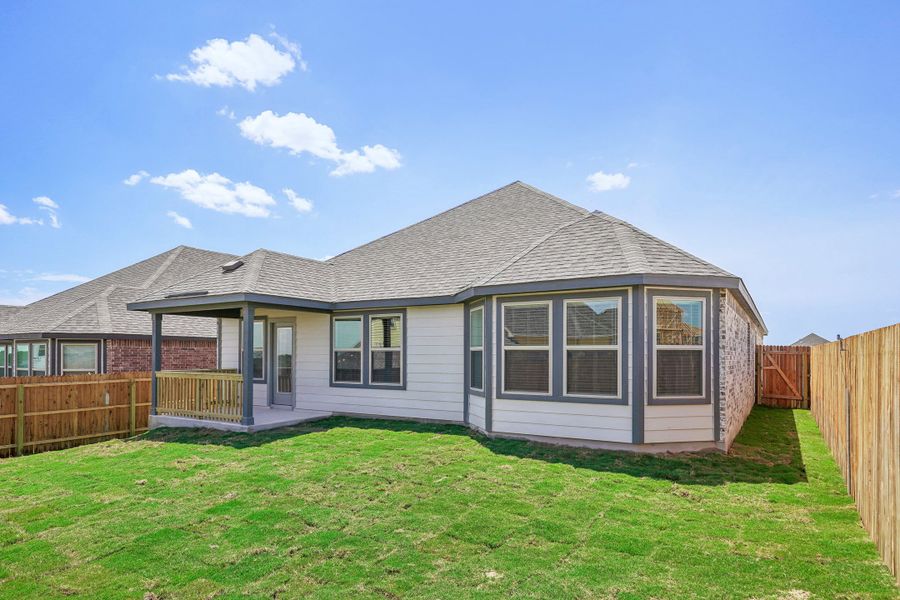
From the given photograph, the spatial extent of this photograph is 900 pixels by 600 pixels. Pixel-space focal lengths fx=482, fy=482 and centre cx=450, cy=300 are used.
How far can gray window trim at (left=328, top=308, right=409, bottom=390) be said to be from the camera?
11211mm

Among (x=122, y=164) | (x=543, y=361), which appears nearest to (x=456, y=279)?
(x=543, y=361)

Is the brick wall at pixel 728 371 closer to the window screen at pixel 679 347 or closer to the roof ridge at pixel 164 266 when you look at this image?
the window screen at pixel 679 347

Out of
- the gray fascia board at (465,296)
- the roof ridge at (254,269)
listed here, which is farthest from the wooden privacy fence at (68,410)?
the roof ridge at (254,269)

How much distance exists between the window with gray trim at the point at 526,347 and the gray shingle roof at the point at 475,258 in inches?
24.0

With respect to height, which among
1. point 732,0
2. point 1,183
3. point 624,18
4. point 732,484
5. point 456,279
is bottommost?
point 732,484

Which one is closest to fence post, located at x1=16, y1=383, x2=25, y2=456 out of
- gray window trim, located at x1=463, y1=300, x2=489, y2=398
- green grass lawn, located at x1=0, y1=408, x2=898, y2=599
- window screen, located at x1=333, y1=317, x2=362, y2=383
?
green grass lawn, located at x1=0, y1=408, x2=898, y2=599

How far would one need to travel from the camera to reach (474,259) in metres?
11.8

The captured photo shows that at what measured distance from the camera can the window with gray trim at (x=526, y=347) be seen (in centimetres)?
833

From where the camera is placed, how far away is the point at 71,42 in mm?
10375

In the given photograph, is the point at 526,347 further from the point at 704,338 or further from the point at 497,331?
the point at 704,338

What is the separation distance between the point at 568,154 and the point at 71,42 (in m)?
11.4

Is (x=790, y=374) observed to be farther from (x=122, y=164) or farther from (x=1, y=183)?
(x=1, y=183)

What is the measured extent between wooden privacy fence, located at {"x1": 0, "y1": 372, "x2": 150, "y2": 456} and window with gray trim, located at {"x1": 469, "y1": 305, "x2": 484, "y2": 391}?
8.24 meters

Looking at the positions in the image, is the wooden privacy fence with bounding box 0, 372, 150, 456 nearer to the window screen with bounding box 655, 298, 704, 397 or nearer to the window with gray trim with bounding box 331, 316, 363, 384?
the window with gray trim with bounding box 331, 316, 363, 384
